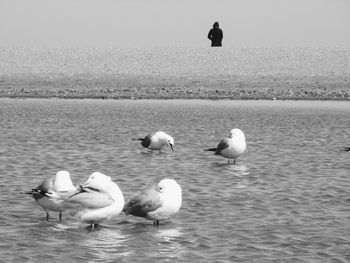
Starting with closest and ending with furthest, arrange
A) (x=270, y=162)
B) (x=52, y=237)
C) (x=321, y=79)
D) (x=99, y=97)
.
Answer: (x=52, y=237)
(x=270, y=162)
(x=99, y=97)
(x=321, y=79)

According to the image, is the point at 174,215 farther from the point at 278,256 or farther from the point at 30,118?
the point at 30,118

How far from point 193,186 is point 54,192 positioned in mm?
4824

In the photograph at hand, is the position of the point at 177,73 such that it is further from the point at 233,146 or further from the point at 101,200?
the point at 101,200

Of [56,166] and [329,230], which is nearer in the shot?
[329,230]

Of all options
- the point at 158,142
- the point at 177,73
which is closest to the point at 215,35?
the point at 177,73

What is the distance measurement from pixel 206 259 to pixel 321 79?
51.5m

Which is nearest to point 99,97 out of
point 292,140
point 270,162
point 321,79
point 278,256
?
A: point 321,79

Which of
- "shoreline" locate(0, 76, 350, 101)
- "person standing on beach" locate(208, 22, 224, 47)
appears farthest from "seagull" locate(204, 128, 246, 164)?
"person standing on beach" locate(208, 22, 224, 47)

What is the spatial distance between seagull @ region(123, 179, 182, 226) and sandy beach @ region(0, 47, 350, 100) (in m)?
40.3

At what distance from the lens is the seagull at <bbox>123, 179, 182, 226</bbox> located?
13.6 metres

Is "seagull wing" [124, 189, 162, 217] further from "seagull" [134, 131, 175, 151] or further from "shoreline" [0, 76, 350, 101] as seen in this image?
"shoreline" [0, 76, 350, 101]

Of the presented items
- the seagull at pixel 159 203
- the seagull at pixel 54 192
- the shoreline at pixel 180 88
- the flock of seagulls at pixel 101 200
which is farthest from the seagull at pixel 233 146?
the shoreline at pixel 180 88

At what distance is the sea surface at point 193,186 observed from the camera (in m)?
12.2

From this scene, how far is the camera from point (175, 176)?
19.7 meters
